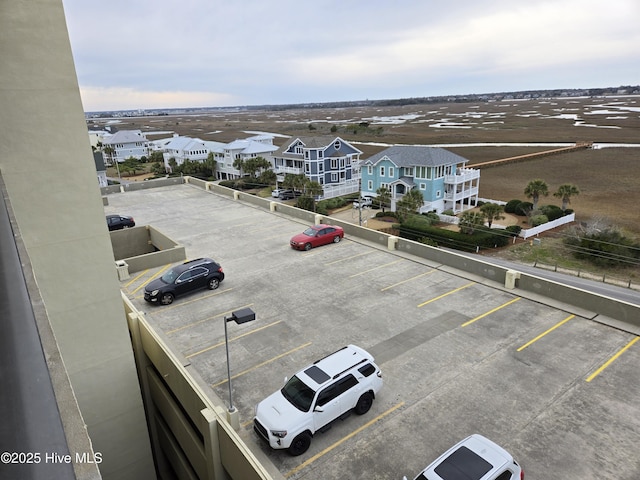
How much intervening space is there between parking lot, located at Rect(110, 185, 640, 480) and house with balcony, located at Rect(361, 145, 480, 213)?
108ft

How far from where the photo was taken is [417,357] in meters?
14.3

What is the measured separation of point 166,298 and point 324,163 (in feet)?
176

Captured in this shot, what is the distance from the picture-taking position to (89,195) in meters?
12.2

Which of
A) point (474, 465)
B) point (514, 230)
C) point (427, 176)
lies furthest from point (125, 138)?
point (474, 465)

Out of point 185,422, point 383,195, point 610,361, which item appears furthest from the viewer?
point 383,195

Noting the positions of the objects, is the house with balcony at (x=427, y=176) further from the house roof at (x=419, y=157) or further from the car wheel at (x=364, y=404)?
the car wheel at (x=364, y=404)

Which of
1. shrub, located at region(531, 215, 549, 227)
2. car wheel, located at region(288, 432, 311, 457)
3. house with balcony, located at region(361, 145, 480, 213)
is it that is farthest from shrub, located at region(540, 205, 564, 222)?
car wheel, located at region(288, 432, 311, 457)

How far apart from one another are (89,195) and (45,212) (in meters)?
1.20

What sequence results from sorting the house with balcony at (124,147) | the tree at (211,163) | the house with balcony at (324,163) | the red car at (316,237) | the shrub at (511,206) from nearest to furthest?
the red car at (316,237)
the shrub at (511,206)
the house with balcony at (324,163)
the tree at (211,163)
the house with balcony at (124,147)

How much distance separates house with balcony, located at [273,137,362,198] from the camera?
68438 millimetres

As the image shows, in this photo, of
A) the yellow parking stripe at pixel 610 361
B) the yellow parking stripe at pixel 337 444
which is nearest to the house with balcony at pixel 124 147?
the yellow parking stripe at pixel 337 444

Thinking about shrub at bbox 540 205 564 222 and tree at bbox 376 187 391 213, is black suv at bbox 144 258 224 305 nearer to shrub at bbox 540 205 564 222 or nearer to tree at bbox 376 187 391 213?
tree at bbox 376 187 391 213

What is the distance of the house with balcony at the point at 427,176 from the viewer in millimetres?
54594

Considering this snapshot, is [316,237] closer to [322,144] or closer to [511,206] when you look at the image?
[511,206]
